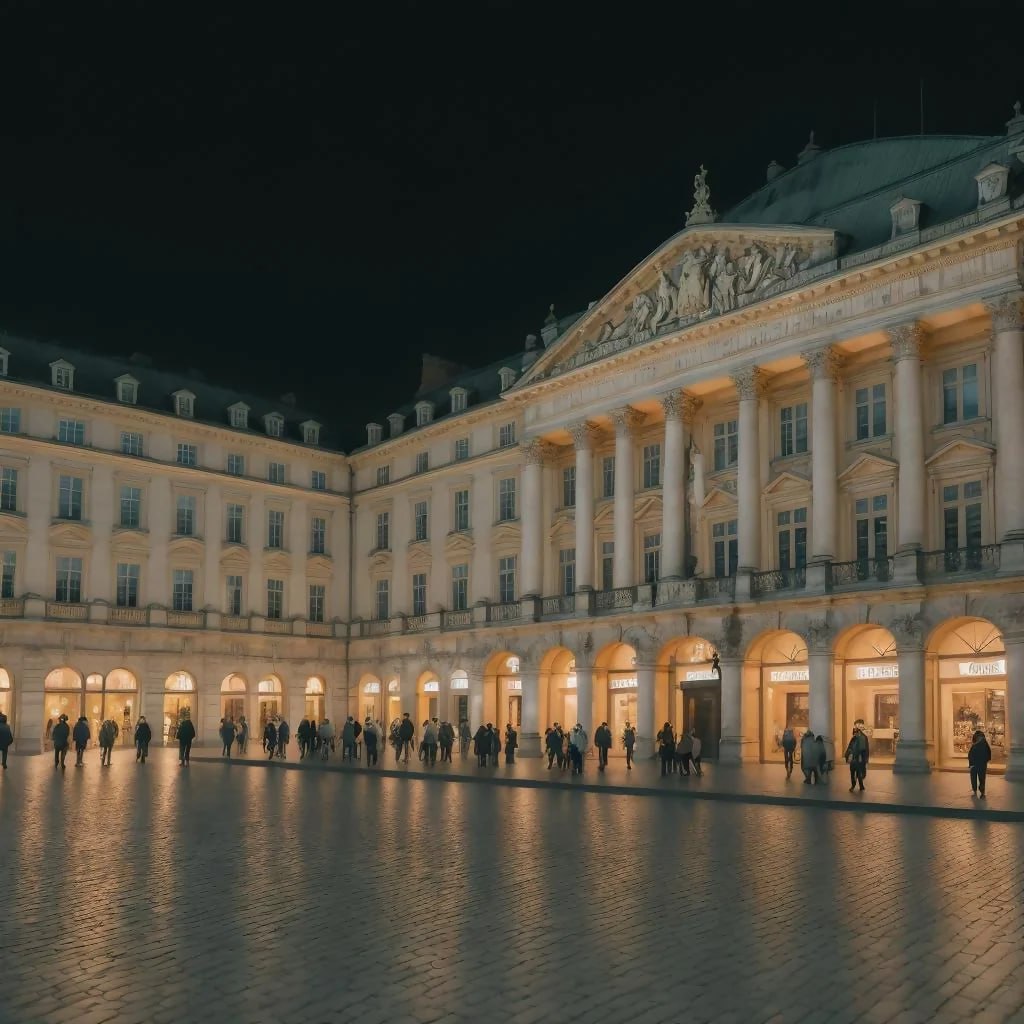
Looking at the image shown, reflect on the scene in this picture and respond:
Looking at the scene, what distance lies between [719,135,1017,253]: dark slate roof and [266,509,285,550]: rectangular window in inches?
1174

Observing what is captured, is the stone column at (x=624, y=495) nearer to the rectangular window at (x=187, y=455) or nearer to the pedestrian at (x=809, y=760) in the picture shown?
the pedestrian at (x=809, y=760)

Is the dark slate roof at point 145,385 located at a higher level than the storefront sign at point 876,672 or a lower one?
higher

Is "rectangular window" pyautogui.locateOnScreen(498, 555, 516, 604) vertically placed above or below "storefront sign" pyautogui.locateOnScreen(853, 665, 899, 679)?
above

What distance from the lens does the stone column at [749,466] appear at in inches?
1858

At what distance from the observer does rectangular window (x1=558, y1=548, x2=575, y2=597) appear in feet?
187

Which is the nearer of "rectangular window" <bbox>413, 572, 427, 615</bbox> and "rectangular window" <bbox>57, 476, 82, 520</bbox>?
"rectangular window" <bbox>57, 476, 82, 520</bbox>

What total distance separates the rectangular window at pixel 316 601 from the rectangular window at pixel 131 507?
1109 cm

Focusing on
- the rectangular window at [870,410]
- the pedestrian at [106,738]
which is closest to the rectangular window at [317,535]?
the pedestrian at [106,738]

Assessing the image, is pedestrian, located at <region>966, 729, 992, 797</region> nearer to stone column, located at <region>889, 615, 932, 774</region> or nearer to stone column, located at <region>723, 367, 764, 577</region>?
stone column, located at <region>889, 615, 932, 774</region>

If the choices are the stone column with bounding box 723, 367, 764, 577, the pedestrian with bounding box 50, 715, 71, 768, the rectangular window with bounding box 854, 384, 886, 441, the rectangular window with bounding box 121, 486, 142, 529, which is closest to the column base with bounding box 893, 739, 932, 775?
the stone column with bounding box 723, 367, 764, 577

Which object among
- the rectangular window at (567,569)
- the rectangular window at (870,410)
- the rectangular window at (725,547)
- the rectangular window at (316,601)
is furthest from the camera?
the rectangular window at (316,601)

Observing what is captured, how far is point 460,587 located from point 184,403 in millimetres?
17657

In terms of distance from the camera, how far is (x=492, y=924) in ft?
41.3

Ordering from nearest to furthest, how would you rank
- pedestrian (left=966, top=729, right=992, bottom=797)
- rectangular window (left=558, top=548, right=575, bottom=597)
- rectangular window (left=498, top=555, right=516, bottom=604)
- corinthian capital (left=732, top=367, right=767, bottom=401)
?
pedestrian (left=966, top=729, right=992, bottom=797)
corinthian capital (left=732, top=367, right=767, bottom=401)
rectangular window (left=558, top=548, right=575, bottom=597)
rectangular window (left=498, top=555, right=516, bottom=604)
